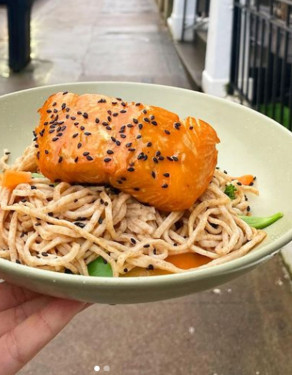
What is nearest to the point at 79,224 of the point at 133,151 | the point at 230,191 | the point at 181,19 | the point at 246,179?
the point at 133,151

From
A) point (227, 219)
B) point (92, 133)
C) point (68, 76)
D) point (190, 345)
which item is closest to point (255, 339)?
point (190, 345)

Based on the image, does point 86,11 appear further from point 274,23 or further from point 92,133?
point 92,133

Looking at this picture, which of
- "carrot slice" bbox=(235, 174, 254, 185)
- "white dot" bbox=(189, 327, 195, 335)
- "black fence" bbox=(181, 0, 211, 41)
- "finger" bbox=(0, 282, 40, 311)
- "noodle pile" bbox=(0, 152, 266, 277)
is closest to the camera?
"noodle pile" bbox=(0, 152, 266, 277)

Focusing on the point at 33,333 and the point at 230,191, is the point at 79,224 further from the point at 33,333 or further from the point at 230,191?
the point at 230,191

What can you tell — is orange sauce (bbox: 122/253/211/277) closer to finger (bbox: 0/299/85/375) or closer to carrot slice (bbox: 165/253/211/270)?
carrot slice (bbox: 165/253/211/270)

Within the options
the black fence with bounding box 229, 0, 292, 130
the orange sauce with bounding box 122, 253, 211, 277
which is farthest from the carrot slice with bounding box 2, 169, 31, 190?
the black fence with bounding box 229, 0, 292, 130

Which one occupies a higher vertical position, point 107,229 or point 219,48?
point 107,229
